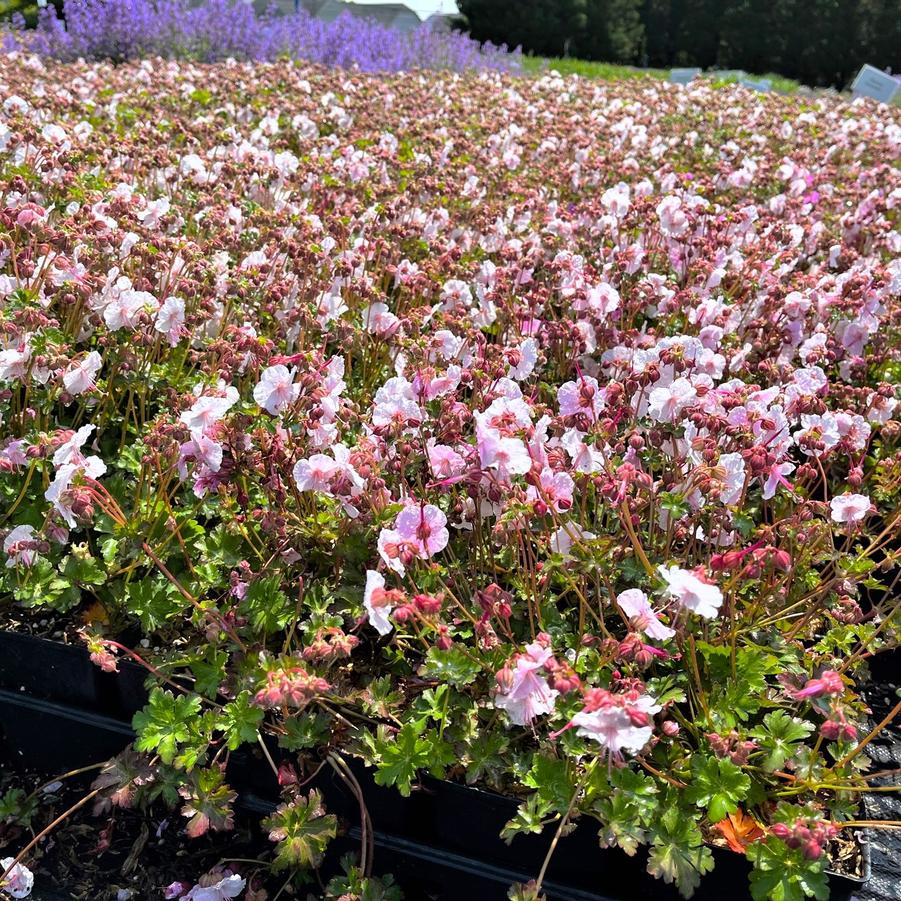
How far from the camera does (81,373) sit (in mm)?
2338

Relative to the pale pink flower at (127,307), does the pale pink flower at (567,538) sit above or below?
below

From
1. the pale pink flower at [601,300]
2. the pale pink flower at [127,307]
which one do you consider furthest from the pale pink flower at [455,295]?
the pale pink flower at [127,307]

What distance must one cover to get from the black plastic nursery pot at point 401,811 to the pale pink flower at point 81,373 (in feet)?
2.14

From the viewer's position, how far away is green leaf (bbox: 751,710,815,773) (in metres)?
1.92

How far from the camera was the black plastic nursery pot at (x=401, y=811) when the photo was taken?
79.0 inches

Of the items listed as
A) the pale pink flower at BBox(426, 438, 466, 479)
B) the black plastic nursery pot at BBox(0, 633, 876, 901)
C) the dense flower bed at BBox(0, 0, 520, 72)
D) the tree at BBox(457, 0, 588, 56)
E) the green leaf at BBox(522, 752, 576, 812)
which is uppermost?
the tree at BBox(457, 0, 588, 56)

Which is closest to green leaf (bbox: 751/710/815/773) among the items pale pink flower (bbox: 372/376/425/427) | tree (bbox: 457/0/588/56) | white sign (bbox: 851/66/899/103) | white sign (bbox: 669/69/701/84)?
pale pink flower (bbox: 372/376/425/427)

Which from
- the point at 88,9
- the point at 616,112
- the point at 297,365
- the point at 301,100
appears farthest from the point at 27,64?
the point at 297,365

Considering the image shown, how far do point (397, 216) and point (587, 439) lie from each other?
180cm

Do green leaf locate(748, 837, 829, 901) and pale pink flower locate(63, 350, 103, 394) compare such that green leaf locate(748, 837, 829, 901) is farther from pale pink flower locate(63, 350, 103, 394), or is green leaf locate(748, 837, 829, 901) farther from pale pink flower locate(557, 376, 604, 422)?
pale pink flower locate(63, 350, 103, 394)

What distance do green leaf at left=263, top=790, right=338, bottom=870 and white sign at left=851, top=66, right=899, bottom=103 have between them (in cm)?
1003

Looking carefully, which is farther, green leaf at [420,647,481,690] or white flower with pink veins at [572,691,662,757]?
green leaf at [420,647,481,690]

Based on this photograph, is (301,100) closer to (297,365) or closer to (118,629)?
(297,365)

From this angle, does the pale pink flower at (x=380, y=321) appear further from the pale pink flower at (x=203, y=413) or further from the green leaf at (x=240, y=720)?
the green leaf at (x=240, y=720)
